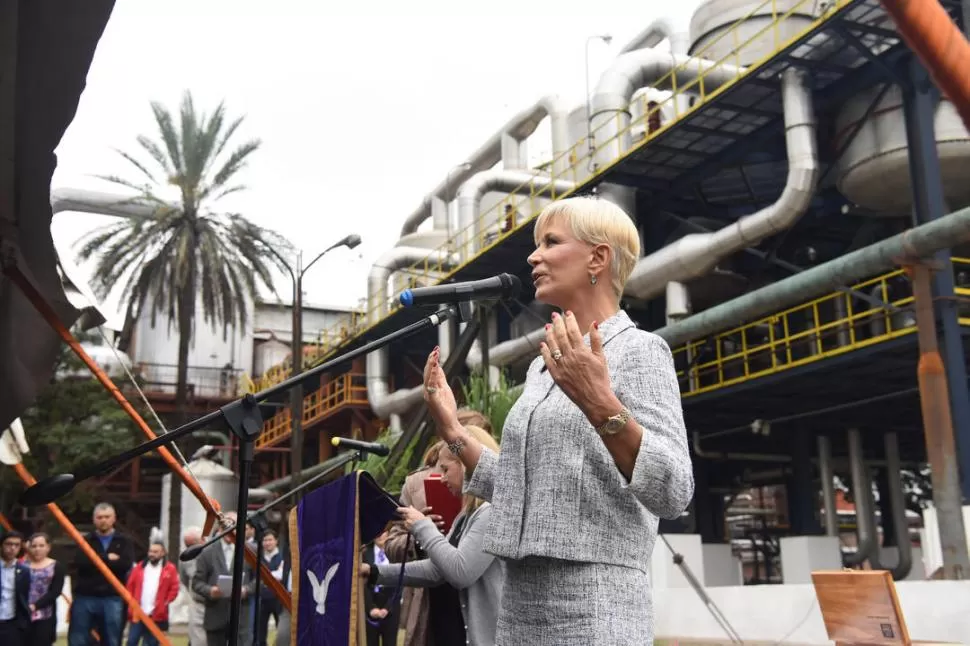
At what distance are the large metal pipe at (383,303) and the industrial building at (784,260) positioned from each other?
3.79ft

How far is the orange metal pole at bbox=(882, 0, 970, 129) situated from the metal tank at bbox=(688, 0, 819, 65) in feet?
66.9

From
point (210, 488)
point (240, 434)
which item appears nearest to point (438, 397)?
point (240, 434)

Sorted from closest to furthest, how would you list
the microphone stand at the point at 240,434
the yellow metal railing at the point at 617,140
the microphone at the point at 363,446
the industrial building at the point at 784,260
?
the microphone stand at the point at 240,434, the microphone at the point at 363,446, the industrial building at the point at 784,260, the yellow metal railing at the point at 617,140

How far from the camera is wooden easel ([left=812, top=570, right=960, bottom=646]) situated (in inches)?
261

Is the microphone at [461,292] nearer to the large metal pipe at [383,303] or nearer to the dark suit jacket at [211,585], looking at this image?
the dark suit jacket at [211,585]

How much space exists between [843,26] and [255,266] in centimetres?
1723

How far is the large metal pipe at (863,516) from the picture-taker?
22.6 m

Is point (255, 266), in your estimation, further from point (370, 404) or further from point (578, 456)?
point (578, 456)

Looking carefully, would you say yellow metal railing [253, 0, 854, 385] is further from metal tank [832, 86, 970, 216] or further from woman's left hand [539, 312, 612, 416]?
woman's left hand [539, 312, 612, 416]

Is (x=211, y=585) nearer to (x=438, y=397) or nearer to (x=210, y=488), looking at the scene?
(x=438, y=397)

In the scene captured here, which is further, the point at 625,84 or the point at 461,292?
the point at 625,84

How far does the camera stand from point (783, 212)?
17906 mm

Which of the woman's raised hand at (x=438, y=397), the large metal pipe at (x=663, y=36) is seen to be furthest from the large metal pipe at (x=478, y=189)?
the woman's raised hand at (x=438, y=397)

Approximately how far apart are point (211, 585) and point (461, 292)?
7.98 meters
